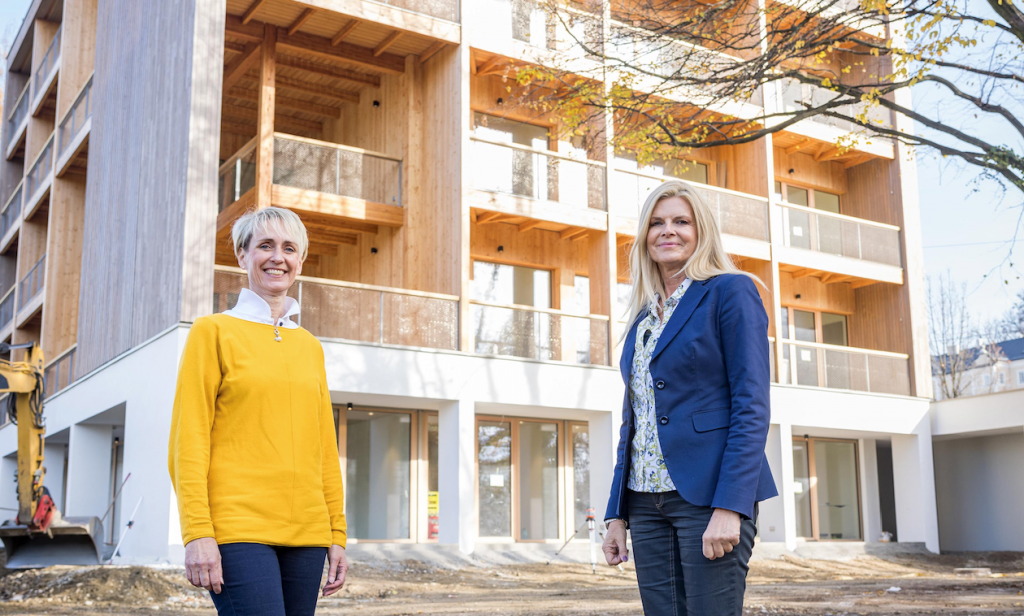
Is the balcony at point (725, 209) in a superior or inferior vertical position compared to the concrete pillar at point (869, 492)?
superior

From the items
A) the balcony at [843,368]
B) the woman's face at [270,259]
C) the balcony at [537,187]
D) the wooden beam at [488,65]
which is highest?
the wooden beam at [488,65]

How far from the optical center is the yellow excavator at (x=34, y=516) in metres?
14.4

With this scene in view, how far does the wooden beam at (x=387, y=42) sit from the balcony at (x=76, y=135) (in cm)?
795

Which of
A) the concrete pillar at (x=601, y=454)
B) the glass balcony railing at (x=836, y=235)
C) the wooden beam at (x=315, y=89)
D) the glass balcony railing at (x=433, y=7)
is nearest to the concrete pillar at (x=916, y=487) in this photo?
the glass balcony railing at (x=836, y=235)

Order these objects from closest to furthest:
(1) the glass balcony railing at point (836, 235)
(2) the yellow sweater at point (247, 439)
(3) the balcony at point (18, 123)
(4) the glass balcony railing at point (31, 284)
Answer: (2) the yellow sweater at point (247, 439) < (1) the glass balcony railing at point (836, 235) < (4) the glass balcony railing at point (31, 284) < (3) the balcony at point (18, 123)

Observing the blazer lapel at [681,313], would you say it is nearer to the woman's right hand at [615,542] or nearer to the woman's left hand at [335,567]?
the woman's right hand at [615,542]

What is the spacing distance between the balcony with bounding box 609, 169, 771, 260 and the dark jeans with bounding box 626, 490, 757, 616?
17305mm

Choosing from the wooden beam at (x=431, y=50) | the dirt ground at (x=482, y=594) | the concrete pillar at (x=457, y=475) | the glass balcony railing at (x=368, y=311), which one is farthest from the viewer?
the wooden beam at (x=431, y=50)

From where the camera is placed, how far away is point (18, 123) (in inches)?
1300

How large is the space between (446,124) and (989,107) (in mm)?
10524

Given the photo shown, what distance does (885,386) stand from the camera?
76.5 ft

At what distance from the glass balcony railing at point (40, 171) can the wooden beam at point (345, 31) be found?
1142 centimetres

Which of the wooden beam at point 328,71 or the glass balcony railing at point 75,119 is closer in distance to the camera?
the wooden beam at point 328,71

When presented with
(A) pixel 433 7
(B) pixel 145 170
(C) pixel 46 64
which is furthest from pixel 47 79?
(A) pixel 433 7
